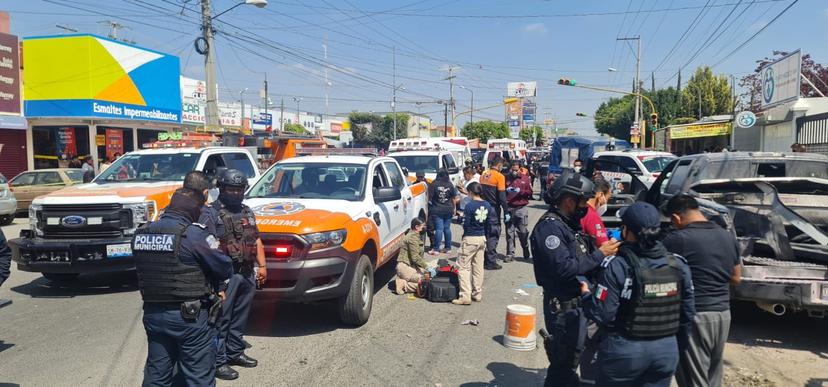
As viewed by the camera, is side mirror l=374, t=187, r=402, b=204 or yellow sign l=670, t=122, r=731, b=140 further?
yellow sign l=670, t=122, r=731, b=140

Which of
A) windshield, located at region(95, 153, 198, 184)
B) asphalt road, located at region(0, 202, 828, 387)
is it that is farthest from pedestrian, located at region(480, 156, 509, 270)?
windshield, located at region(95, 153, 198, 184)

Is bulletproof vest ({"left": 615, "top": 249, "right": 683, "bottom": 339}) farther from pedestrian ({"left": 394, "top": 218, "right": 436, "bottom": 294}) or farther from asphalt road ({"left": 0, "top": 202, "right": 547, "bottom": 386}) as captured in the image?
pedestrian ({"left": 394, "top": 218, "right": 436, "bottom": 294})

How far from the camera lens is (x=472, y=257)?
285 inches

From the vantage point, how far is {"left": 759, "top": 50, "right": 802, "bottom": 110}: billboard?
808 inches

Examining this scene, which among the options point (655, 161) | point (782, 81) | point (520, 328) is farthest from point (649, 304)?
point (782, 81)

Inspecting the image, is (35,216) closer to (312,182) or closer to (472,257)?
(312,182)

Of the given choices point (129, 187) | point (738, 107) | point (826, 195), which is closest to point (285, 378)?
point (129, 187)

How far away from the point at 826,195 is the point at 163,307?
7.46m

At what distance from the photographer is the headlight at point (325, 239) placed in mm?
5543

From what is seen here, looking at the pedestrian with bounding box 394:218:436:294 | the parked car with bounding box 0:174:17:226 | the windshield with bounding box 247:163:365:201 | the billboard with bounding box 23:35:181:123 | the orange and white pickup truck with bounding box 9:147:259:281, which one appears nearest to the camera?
the windshield with bounding box 247:163:365:201

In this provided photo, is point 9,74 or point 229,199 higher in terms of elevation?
point 9,74

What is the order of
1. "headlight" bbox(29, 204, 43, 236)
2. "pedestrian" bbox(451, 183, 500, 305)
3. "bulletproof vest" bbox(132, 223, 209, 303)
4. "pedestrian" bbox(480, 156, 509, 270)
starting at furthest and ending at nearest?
"pedestrian" bbox(480, 156, 509, 270) < "headlight" bbox(29, 204, 43, 236) < "pedestrian" bbox(451, 183, 500, 305) < "bulletproof vest" bbox(132, 223, 209, 303)

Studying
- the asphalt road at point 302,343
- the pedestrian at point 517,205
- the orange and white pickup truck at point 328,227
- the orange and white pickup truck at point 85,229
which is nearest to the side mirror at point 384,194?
the orange and white pickup truck at point 328,227

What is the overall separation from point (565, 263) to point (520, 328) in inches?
79.8
